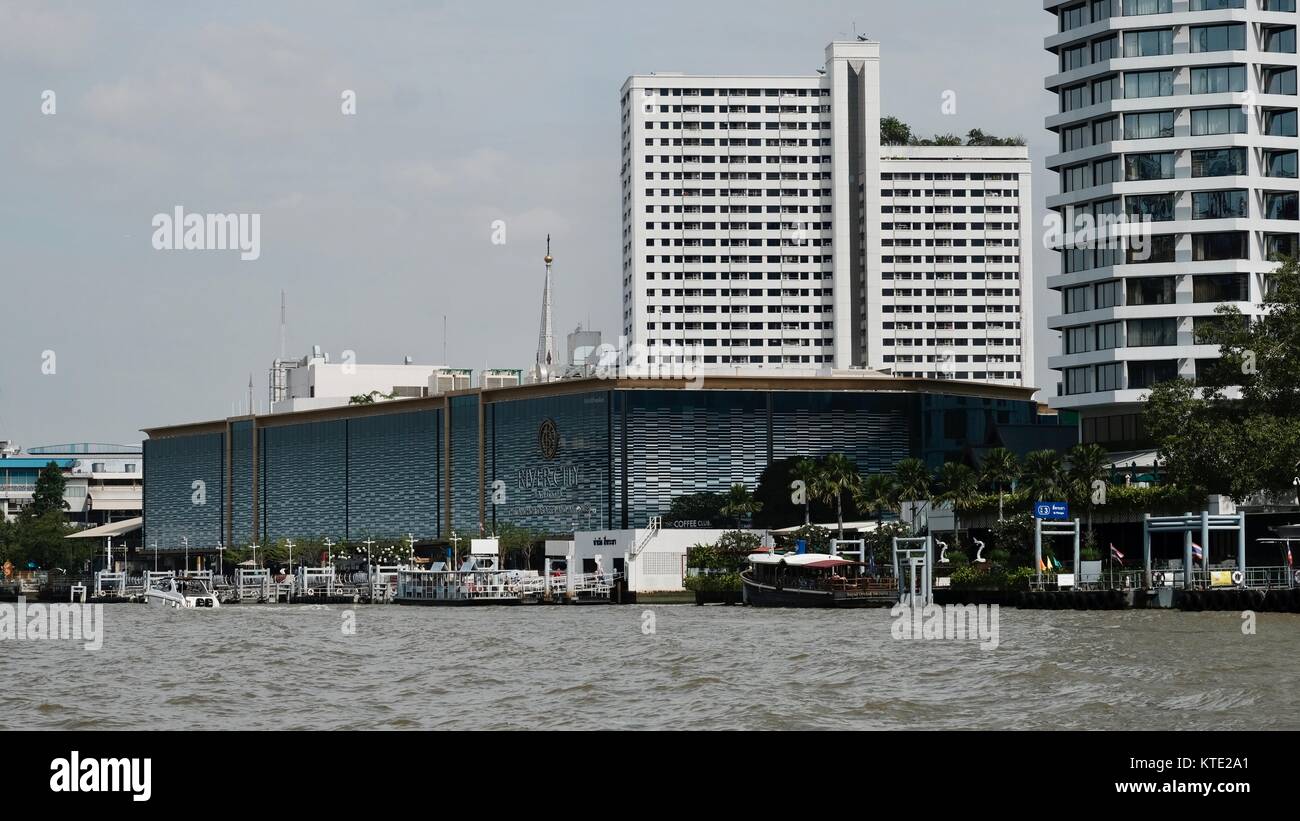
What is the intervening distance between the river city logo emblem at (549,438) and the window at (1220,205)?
247 ft

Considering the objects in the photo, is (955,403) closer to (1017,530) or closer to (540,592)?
(540,592)

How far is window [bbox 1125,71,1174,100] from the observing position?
135 meters

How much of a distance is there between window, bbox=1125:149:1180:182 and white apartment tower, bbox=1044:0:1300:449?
0.34ft

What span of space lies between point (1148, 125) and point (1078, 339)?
56.2 feet

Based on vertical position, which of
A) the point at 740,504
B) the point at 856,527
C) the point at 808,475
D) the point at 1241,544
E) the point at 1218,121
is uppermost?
the point at 1218,121

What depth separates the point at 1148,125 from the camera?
445ft

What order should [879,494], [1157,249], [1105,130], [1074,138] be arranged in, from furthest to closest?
[1074,138], [879,494], [1105,130], [1157,249]

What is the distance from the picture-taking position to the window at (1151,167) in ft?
443

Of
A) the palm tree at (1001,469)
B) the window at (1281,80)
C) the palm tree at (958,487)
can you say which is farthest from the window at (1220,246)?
the palm tree at (958,487)

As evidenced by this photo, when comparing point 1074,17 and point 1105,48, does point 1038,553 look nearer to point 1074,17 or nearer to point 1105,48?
point 1105,48

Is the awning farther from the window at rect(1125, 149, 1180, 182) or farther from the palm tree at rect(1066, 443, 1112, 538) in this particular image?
the window at rect(1125, 149, 1180, 182)

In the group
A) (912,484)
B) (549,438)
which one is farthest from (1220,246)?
(549,438)
